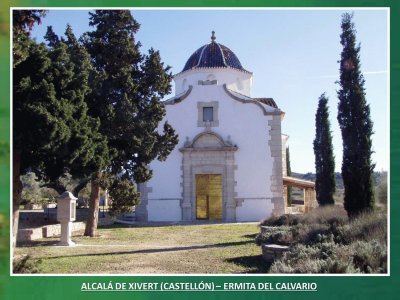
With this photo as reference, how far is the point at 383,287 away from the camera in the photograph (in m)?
Answer: 6.66

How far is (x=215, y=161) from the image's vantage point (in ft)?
69.6

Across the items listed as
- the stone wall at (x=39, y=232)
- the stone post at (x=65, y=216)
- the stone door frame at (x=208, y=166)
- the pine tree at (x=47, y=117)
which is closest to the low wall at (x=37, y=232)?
the stone wall at (x=39, y=232)

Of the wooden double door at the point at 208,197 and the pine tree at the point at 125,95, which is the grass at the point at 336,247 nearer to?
the pine tree at the point at 125,95

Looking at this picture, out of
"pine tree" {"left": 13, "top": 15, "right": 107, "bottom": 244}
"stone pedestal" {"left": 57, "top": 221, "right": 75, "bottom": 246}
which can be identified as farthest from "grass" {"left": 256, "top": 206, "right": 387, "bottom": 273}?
A: "stone pedestal" {"left": 57, "top": 221, "right": 75, "bottom": 246}

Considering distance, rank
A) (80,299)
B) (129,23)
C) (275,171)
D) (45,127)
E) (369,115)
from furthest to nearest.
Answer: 1. (275,171)
2. (129,23)
3. (369,115)
4. (45,127)
5. (80,299)

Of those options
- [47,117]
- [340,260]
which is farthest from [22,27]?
[340,260]

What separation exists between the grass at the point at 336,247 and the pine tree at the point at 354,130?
718 mm

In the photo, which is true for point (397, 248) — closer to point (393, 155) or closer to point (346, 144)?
point (393, 155)

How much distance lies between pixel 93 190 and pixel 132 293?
7782 millimetres

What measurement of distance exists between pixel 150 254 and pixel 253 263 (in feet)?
7.76

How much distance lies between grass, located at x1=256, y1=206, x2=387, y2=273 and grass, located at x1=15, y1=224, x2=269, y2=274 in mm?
801

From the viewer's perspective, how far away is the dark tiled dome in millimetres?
23797

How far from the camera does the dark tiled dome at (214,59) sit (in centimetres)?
2380

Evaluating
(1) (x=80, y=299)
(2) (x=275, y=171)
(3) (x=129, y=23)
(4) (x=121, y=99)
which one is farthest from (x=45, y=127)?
(2) (x=275, y=171)
